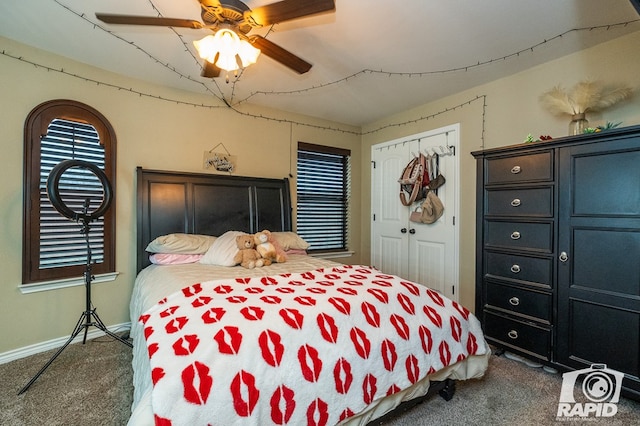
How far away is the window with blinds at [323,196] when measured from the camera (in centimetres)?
402

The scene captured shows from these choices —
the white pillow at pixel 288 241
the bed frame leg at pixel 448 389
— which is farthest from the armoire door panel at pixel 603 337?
the white pillow at pixel 288 241

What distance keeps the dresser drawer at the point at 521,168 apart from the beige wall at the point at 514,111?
0.62 m

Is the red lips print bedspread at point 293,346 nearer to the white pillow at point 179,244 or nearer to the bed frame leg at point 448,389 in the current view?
the bed frame leg at point 448,389

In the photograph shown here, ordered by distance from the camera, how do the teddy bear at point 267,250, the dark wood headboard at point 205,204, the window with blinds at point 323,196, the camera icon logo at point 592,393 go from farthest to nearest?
the window with blinds at point 323,196 → the dark wood headboard at point 205,204 → the teddy bear at point 267,250 → the camera icon logo at point 592,393

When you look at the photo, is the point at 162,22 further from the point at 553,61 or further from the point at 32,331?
the point at 553,61

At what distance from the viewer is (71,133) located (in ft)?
8.41

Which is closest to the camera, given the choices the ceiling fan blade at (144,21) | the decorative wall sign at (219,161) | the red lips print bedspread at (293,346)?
the red lips print bedspread at (293,346)

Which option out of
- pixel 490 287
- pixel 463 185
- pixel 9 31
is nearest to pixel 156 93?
pixel 9 31

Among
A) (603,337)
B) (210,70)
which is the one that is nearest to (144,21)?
(210,70)

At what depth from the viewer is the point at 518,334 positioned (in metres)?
2.29

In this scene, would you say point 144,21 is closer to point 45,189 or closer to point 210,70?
point 210,70

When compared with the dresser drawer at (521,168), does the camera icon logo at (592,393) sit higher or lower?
lower

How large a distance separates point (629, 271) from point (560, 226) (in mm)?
429

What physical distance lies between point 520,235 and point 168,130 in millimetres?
3379
